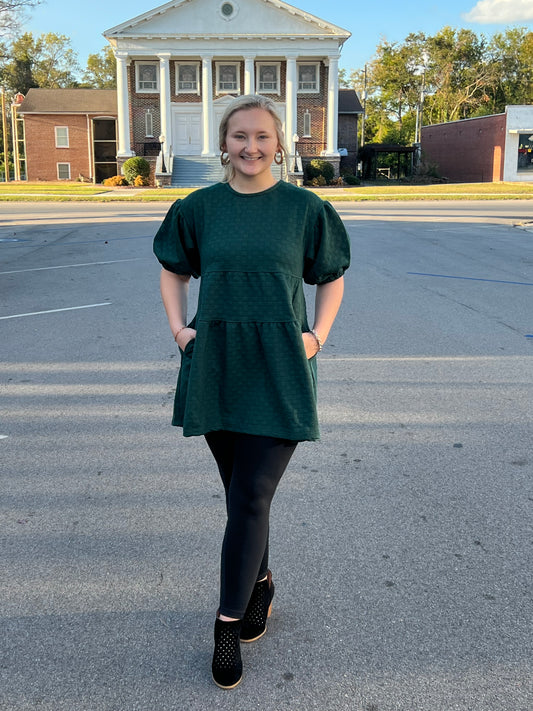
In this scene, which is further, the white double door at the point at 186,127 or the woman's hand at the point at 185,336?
the white double door at the point at 186,127

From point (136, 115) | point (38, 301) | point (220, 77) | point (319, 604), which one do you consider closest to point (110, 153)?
point (136, 115)

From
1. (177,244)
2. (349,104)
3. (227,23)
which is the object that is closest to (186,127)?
(227,23)

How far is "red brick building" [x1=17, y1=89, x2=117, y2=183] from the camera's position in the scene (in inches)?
1992

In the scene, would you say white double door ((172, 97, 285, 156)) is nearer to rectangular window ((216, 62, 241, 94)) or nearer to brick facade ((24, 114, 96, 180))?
rectangular window ((216, 62, 241, 94))

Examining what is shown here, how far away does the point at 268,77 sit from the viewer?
46031mm

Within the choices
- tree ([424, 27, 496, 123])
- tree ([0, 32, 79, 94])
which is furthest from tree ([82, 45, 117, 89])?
tree ([424, 27, 496, 123])

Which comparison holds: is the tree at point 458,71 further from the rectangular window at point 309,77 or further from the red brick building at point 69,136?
the red brick building at point 69,136

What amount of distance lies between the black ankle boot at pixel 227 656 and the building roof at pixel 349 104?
52.0 metres

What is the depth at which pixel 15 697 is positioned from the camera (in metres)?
2.51

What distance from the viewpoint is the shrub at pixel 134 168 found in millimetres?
42188

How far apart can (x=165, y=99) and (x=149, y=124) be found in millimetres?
2089

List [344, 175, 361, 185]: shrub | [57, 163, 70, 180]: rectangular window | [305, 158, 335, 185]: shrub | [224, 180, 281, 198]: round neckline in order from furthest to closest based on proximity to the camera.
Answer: [57, 163, 70, 180]: rectangular window, [344, 175, 361, 185]: shrub, [305, 158, 335, 185]: shrub, [224, 180, 281, 198]: round neckline

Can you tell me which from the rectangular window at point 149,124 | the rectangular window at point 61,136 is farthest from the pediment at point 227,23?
the rectangular window at point 61,136

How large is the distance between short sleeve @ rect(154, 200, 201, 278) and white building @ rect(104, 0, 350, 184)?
40.7 metres
